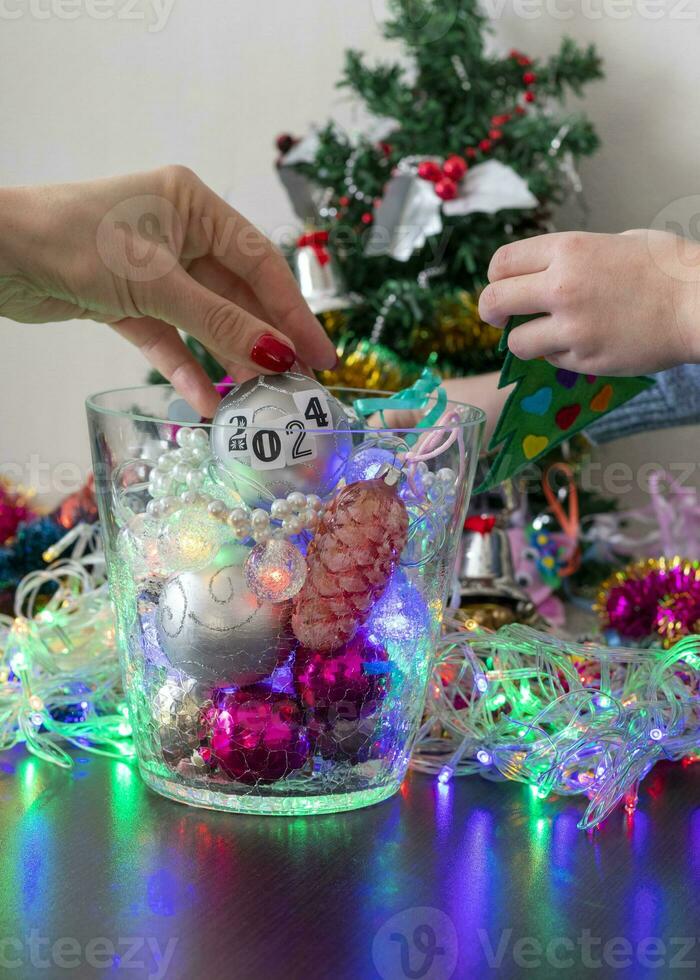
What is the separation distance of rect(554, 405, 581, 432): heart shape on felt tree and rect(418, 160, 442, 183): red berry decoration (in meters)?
0.60

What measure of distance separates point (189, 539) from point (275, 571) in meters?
0.05

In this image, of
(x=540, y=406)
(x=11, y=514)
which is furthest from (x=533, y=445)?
(x=11, y=514)

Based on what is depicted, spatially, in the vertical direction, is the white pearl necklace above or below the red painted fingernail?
below

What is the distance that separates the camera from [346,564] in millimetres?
527

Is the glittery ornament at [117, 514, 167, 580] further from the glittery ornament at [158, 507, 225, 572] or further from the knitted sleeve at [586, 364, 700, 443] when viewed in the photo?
the knitted sleeve at [586, 364, 700, 443]

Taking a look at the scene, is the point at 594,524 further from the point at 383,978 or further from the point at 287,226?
the point at 383,978

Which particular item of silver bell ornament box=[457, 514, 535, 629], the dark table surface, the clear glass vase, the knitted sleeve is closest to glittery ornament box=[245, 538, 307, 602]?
the clear glass vase

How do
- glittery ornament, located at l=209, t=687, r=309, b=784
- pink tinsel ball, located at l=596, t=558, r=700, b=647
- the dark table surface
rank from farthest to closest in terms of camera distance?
pink tinsel ball, located at l=596, t=558, r=700, b=647 → glittery ornament, located at l=209, t=687, r=309, b=784 → the dark table surface

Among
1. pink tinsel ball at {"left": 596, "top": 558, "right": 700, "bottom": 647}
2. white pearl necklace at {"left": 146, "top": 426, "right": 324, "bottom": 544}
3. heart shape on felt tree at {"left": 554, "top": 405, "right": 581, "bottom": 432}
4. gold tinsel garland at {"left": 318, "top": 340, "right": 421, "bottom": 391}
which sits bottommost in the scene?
pink tinsel ball at {"left": 596, "top": 558, "right": 700, "bottom": 647}

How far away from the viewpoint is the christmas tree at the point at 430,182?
1219mm

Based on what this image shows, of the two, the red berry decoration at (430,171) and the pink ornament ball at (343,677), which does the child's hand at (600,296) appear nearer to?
the pink ornament ball at (343,677)

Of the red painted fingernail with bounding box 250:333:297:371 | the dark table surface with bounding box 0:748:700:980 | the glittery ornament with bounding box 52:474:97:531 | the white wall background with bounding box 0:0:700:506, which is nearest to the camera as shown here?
the dark table surface with bounding box 0:748:700:980

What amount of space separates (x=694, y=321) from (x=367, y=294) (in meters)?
0.73

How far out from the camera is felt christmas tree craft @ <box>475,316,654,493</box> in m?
0.67
